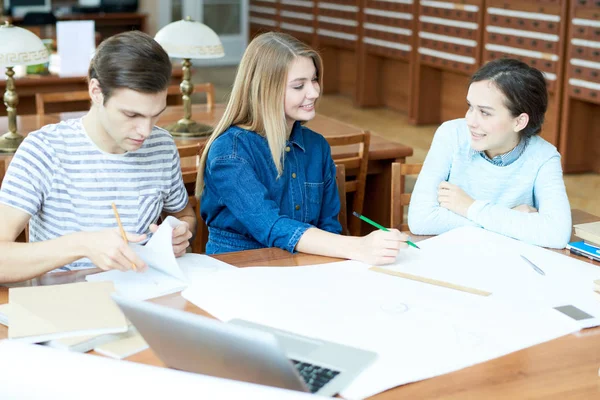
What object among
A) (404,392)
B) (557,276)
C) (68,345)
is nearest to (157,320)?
(68,345)

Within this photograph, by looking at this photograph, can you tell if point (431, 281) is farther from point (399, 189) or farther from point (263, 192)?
point (399, 189)

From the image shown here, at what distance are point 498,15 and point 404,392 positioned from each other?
5071 mm

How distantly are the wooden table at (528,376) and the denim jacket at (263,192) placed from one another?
0.46 metres

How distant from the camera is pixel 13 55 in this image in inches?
114

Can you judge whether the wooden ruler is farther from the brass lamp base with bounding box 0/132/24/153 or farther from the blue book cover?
the brass lamp base with bounding box 0/132/24/153

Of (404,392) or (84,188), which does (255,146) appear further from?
(404,392)

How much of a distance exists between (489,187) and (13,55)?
5.70ft

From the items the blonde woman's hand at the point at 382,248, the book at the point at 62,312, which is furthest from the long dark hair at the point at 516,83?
the book at the point at 62,312

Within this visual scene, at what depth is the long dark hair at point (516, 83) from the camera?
2070mm

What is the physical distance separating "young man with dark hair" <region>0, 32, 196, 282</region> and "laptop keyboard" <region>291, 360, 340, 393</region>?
43 centimetres

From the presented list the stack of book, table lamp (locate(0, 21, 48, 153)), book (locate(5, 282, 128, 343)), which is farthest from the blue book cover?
table lamp (locate(0, 21, 48, 153))

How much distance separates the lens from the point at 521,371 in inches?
49.9

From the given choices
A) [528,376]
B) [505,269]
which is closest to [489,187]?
[505,269]

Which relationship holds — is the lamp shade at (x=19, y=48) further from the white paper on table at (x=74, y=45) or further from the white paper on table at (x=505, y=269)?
the white paper on table at (x=505, y=269)
